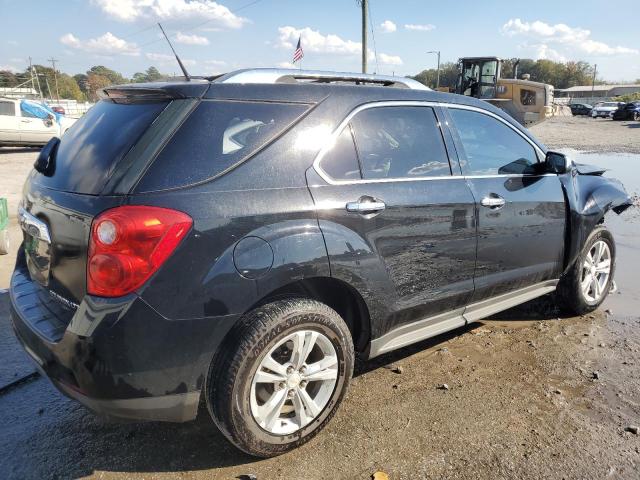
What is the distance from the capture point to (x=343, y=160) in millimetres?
2832

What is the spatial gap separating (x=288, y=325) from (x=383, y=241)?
729mm

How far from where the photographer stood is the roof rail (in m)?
2.69

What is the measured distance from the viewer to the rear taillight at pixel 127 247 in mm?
2164

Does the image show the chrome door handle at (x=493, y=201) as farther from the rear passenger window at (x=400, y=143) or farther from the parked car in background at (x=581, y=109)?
the parked car in background at (x=581, y=109)

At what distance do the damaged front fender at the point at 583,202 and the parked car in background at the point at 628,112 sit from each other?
46488 mm

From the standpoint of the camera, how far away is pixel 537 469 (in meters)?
→ 2.59

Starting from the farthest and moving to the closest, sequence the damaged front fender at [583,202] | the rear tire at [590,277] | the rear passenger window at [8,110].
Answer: the rear passenger window at [8,110], the rear tire at [590,277], the damaged front fender at [583,202]

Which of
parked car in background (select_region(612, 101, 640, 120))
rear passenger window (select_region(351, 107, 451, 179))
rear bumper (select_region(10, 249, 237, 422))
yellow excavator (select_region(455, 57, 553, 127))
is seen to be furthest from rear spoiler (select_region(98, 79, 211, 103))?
parked car in background (select_region(612, 101, 640, 120))

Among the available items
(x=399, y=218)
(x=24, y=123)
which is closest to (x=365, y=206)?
(x=399, y=218)

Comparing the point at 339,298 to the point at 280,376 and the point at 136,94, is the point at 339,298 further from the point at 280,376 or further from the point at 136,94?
the point at 136,94

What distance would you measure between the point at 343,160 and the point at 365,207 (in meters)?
0.29

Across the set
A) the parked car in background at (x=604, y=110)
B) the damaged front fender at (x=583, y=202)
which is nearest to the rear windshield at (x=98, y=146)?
the damaged front fender at (x=583, y=202)

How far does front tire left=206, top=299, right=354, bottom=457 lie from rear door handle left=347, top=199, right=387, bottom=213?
0.53m

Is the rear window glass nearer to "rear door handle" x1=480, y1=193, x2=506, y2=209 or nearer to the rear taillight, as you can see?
the rear taillight
